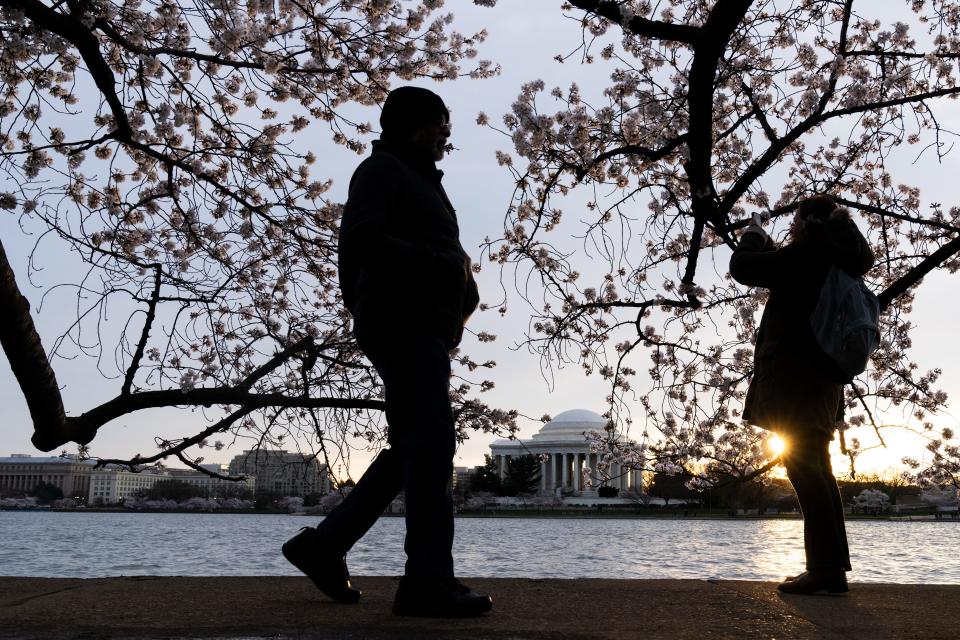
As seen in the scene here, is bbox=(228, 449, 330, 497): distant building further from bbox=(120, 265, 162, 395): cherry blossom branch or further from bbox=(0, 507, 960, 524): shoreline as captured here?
bbox=(0, 507, 960, 524): shoreline

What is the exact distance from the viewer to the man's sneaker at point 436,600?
2250 mm

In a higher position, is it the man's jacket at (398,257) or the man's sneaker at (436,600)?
the man's jacket at (398,257)

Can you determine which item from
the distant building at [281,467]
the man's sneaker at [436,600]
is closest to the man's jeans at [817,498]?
the man's sneaker at [436,600]

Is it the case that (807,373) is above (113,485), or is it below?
above

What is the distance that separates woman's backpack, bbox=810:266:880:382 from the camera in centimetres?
299

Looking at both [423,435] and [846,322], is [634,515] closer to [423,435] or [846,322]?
[846,322]

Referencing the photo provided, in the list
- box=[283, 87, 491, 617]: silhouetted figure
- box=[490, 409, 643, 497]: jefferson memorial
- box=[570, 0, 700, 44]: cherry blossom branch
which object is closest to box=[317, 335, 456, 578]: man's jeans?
box=[283, 87, 491, 617]: silhouetted figure

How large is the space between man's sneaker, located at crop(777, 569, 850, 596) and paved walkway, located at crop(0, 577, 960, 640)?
59 mm

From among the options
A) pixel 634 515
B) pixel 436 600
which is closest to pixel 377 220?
pixel 436 600

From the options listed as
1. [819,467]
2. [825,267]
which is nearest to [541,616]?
[819,467]

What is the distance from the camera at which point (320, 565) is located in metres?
2.60

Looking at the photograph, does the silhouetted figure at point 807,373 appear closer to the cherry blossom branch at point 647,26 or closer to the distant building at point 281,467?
the cherry blossom branch at point 647,26

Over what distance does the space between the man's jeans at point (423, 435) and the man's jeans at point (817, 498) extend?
5.00 feet

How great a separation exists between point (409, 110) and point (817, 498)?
84.6 inches
